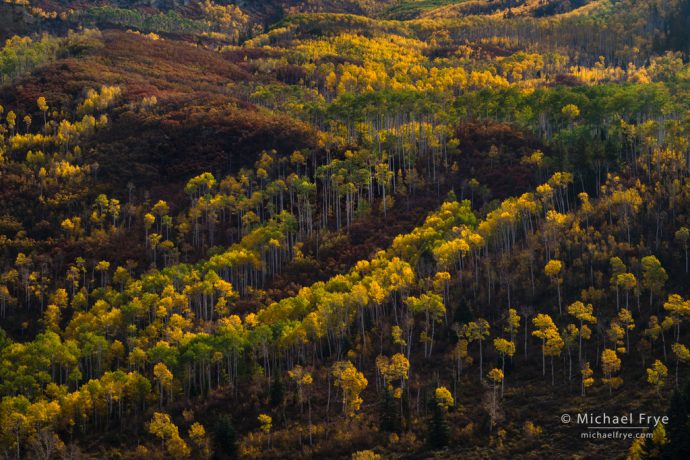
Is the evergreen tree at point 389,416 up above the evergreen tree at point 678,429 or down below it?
below

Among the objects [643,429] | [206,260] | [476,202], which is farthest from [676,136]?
[206,260]

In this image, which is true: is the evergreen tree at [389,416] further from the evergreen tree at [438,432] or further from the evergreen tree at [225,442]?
the evergreen tree at [225,442]

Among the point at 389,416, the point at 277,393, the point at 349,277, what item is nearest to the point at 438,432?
the point at 389,416

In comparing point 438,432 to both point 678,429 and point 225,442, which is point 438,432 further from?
point 678,429

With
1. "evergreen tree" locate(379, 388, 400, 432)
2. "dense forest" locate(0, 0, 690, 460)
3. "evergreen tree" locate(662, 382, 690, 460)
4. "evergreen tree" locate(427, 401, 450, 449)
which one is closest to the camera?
"evergreen tree" locate(662, 382, 690, 460)

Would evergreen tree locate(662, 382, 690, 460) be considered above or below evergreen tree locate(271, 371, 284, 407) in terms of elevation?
above

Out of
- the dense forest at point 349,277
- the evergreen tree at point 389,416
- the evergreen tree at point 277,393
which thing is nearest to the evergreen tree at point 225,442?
the dense forest at point 349,277

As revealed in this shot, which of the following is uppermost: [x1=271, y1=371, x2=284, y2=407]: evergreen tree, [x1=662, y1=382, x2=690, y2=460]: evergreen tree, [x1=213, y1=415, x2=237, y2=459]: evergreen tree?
[x1=662, y1=382, x2=690, y2=460]: evergreen tree

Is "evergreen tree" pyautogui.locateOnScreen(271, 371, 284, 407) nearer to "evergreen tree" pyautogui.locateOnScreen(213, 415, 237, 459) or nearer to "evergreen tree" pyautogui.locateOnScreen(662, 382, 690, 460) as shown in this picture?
"evergreen tree" pyautogui.locateOnScreen(213, 415, 237, 459)

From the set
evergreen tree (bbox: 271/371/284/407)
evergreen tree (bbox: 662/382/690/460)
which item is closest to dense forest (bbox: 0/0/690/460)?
evergreen tree (bbox: 662/382/690/460)
